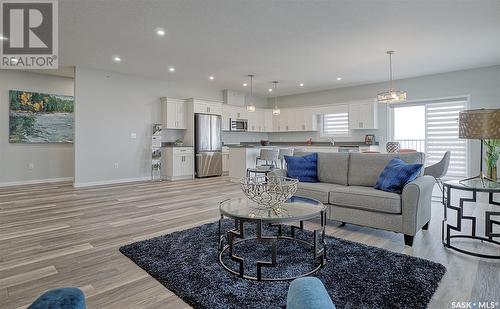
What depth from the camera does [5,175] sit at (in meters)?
6.60

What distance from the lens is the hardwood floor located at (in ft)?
6.26

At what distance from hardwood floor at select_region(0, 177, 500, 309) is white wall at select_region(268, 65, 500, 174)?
139 inches

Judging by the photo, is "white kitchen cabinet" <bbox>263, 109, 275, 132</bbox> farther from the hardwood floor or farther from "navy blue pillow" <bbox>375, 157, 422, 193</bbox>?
"navy blue pillow" <bbox>375, 157, 422, 193</bbox>

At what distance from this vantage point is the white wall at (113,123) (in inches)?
257

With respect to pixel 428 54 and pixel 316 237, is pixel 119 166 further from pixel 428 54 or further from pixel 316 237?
pixel 428 54

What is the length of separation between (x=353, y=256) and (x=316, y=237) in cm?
55

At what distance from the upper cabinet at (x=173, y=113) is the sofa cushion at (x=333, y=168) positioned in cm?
498

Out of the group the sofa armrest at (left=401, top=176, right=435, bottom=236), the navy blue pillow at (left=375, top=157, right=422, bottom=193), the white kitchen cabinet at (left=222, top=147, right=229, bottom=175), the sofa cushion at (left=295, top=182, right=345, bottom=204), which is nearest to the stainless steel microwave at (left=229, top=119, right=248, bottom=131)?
the white kitchen cabinet at (left=222, top=147, right=229, bottom=175)

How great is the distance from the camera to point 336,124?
8984mm

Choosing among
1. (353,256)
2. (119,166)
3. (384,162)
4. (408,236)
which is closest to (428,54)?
(384,162)

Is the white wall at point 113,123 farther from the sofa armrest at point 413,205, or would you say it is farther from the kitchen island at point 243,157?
the sofa armrest at point 413,205

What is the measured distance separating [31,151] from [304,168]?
687 centimetres

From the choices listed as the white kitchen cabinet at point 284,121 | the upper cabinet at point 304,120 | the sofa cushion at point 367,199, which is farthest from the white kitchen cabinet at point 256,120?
the sofa cushion at point 367,199

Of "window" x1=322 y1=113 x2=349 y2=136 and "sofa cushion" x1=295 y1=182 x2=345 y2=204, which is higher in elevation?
"window" x1=322 y1=113 x2=349 y2=136
